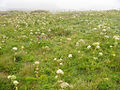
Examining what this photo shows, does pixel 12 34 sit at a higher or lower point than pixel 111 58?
higher

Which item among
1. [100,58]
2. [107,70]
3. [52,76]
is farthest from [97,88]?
[100,58]

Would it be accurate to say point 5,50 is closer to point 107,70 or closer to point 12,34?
point 12,34

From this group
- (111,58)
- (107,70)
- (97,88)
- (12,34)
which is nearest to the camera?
(97,88)

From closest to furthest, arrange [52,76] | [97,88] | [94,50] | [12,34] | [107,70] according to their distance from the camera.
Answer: [97,88] → [52,76] → [107,70] → [94,50] → [12,34]

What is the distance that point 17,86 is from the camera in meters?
4.71

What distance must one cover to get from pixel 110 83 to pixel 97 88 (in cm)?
62

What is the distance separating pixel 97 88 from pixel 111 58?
2437 millimetres

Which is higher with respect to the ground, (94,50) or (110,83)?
(94,50)

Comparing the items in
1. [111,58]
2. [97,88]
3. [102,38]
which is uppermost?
[102,38]

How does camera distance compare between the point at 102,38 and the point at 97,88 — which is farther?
the point at 102,38

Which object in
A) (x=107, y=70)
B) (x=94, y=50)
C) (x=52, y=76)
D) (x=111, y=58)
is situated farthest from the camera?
(x=94, y=50)

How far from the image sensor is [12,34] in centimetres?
1030

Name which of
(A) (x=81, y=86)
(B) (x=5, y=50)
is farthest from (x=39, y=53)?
(A) (x=81, y=86)

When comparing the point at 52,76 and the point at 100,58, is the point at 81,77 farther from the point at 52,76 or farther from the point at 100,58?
the point at 100,58
